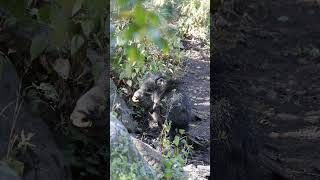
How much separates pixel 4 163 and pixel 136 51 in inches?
17.2

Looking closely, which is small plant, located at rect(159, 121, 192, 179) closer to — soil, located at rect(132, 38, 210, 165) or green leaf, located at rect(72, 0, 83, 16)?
soil, located at rect(132, 38, 210, 165)

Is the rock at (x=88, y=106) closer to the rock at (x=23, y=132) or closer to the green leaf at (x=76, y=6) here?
the rock at (x=23, y=132)

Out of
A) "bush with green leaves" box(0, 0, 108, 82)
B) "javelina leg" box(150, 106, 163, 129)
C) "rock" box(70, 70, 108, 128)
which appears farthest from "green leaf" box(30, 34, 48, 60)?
"javelina leg" box(150, 106, 163, 129)

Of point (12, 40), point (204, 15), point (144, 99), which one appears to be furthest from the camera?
point (144, 99)

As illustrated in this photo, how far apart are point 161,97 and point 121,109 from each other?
16 cm

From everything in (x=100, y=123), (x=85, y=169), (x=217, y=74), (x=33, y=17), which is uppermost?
(x=33, y=17)

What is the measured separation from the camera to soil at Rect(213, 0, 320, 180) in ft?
3.66

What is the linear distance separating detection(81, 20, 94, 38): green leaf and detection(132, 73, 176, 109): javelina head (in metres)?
0.22

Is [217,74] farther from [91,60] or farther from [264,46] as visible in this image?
[91,60]

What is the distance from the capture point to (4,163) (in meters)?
1.12

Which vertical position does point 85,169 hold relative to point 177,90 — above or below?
below

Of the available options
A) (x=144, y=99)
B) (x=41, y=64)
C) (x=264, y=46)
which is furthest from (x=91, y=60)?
(x=264, y=46)

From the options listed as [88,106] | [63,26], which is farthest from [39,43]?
[88,106]

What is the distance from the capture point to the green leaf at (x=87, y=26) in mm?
1115
